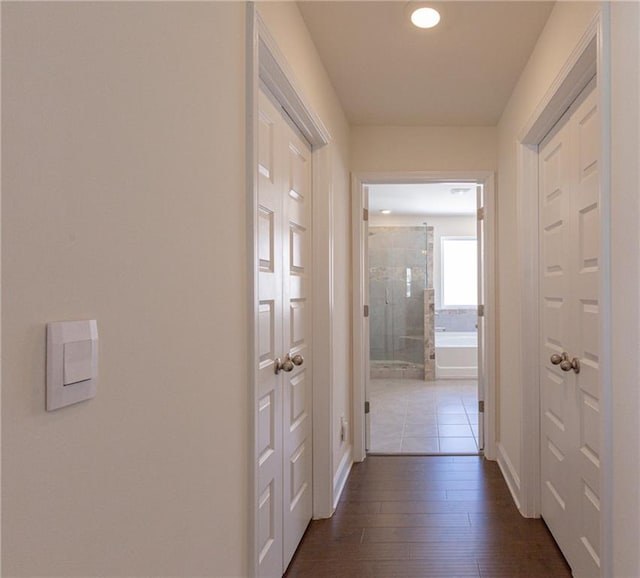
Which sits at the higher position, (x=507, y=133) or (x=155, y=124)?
(x=507, y=133)

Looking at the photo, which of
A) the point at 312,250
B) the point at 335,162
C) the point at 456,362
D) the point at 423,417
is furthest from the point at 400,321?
the point at 312,250

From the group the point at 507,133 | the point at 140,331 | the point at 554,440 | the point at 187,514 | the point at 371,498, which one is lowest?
the point at 371,498

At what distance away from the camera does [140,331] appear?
0.85m

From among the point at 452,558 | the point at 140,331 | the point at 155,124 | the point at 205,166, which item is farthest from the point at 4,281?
the point at 452,558

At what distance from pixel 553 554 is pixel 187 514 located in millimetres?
1921

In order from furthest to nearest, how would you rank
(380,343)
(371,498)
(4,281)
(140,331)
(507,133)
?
(380,343) < (507,133) < (371,498) < (140,331) < (4,281)

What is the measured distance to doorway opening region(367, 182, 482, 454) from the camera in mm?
5227

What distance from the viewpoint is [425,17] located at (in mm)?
2031

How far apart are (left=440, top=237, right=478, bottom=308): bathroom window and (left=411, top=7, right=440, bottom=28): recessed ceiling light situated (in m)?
5.68

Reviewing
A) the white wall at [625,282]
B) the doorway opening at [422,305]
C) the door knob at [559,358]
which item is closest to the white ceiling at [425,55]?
the white wall at [625,282]

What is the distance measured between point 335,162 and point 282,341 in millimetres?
1343

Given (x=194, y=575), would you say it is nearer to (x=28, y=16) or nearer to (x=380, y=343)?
(x=28, y=16)

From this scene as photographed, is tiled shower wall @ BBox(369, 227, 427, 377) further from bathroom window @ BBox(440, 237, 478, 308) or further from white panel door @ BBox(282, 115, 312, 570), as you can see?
white panel door @ BBox(282, 115, 312, 570)

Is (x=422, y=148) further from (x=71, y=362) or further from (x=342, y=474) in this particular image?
(x=71, y=362)
